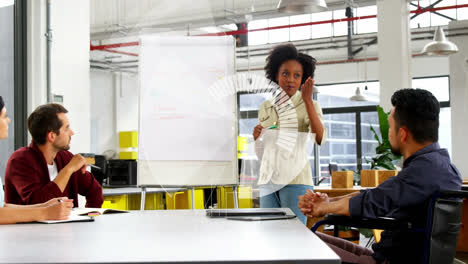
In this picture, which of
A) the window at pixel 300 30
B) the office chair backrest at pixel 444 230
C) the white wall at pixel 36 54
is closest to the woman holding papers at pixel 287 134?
the office chair backrest at pixel 444 230

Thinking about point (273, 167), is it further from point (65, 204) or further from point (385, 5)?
point (385, 5)

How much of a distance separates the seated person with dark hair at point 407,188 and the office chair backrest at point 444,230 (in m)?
0.05

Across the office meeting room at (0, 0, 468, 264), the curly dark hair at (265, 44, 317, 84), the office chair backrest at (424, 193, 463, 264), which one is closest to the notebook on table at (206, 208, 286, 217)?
the office meeting room at (0, 0, 468, 264)

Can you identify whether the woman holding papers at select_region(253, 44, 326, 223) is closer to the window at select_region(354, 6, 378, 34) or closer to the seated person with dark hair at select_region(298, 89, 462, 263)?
the seated person with dark hair at select_region(298, 89, 462, 263)

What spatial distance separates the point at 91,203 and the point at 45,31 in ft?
9.14

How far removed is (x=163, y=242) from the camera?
51.4 inches

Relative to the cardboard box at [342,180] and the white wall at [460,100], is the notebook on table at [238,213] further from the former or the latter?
the white wall at [460,100]

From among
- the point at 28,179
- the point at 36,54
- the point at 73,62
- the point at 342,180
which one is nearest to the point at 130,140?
the point at 73,62

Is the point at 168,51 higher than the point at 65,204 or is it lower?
higher

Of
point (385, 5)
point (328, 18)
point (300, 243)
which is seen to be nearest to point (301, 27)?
point (328, 18)

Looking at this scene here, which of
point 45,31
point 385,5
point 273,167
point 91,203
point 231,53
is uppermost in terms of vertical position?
point 385,5

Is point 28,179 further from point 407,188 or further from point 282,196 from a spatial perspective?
point 407,188

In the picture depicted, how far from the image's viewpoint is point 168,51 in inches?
102

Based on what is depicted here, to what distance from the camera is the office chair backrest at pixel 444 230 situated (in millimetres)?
1698
